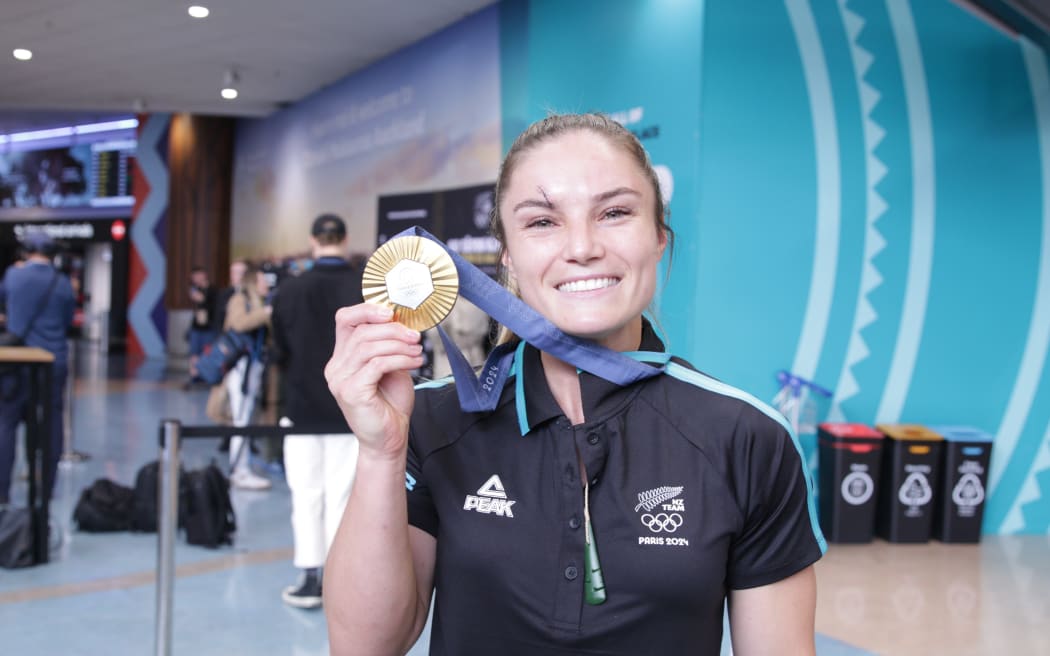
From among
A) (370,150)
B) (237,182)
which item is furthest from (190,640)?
(237,182)

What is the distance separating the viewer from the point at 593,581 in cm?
106

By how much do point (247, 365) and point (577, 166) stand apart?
564 cm

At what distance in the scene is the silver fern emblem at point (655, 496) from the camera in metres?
1.08

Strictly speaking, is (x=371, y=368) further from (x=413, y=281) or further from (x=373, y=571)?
(x=373, y=571)

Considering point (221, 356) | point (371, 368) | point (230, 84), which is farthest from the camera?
point (230, 84)

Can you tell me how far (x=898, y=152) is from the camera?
225 inches

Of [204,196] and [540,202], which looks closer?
[540,202]

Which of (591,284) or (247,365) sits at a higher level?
(591,284)

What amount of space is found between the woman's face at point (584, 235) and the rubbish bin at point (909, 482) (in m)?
4.89

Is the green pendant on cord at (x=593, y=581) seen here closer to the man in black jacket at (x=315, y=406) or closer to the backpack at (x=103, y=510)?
the man in black jacket at (x=315, y=406)

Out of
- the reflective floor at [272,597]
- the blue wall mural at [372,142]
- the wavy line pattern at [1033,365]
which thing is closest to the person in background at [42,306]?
the reflective floor at [272,597]

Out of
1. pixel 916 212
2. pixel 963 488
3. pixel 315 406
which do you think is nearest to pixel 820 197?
pixel 916 212

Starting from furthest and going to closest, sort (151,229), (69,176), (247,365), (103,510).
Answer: (69,176) → (151,229) → (247,365) → (103,510)

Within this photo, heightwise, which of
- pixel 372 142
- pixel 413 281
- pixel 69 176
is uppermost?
pixel 69 176
